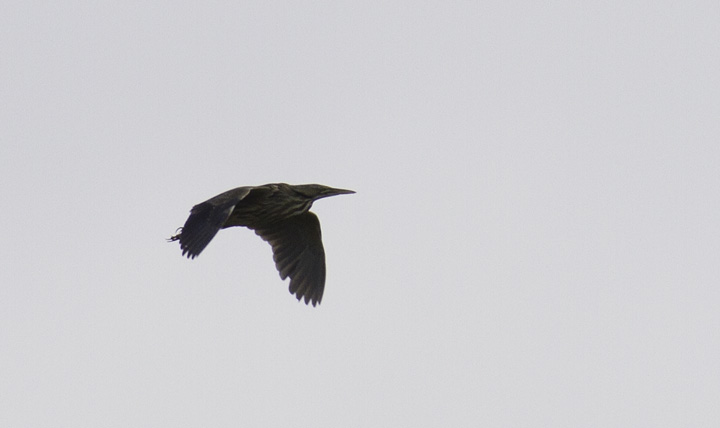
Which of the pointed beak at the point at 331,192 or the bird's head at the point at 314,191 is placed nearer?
the bird's head at the point at 314,191

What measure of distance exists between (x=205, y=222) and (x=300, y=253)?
10.7 feet

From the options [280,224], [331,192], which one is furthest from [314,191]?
[280,224]

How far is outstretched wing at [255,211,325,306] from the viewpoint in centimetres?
1941

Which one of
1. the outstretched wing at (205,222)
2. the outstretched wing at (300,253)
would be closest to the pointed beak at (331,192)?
the outstretched wing at (300,253)

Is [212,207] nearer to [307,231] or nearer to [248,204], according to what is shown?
[248,204]

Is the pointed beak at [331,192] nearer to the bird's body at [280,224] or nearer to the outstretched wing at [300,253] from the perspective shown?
the bird's body at [280,224]

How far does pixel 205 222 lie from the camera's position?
53.8 feet

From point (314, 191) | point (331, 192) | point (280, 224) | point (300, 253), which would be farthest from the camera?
point (300, 253)

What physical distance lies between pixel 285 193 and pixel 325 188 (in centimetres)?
58

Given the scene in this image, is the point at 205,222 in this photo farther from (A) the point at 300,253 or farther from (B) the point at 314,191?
(A) the point at 300,253

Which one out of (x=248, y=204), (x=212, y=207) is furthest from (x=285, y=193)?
(x=212, y=207)

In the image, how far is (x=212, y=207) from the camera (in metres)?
16.7

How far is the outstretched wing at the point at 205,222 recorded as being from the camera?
16.1 meters

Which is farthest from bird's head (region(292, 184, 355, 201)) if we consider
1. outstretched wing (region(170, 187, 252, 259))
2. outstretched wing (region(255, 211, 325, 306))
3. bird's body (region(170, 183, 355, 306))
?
outstretched wing (region(170, 187, 252, 259))
